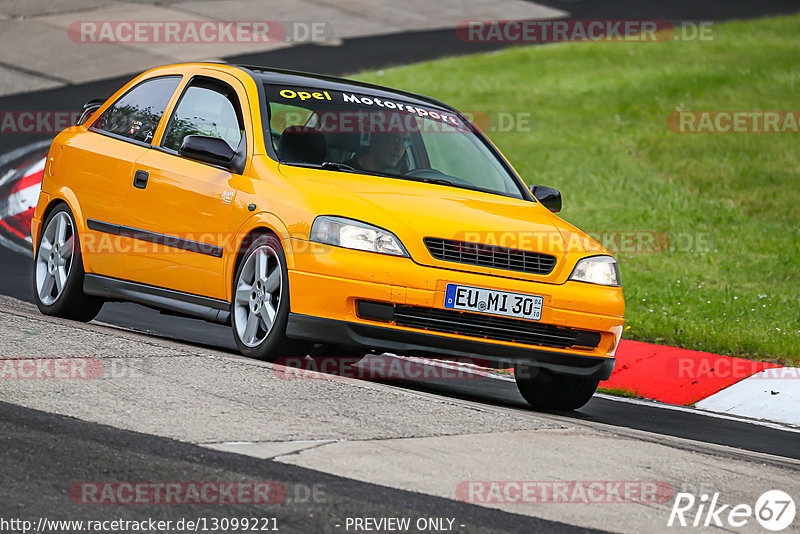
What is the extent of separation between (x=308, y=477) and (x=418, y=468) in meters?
0.51

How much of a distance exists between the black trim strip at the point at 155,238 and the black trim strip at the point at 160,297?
0.29 m

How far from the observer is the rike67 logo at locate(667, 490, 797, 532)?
16.4 feet

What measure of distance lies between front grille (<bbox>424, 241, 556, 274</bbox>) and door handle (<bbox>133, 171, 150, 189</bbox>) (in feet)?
7.16

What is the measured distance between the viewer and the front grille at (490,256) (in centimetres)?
710

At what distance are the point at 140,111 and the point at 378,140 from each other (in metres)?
1.81

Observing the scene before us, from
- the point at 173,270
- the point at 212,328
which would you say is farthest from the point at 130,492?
the point at 212,328
